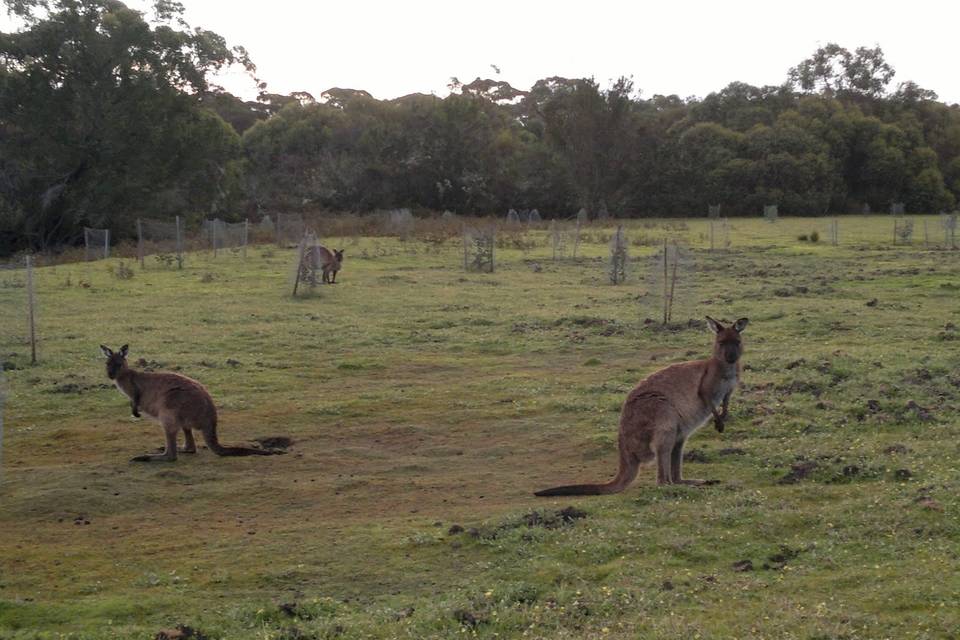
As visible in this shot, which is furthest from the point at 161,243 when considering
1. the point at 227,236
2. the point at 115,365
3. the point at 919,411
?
the point at 919,411

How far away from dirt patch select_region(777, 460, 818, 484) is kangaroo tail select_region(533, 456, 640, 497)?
4.49 ft

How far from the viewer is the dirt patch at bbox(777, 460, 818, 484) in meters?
8.72

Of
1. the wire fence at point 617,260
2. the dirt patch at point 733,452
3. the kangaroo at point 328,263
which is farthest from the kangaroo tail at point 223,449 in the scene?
the wire fence at point 617,260

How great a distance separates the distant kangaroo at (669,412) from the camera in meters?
8.36

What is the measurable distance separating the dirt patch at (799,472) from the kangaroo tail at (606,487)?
53.9 inches

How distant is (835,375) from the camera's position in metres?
12.6

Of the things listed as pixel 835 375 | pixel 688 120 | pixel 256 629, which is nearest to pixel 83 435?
pixel 256 629

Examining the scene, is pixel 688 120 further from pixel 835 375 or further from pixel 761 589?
pixel 761 589

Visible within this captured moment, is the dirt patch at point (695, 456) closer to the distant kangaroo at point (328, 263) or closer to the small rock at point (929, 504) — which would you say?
the small rock at point (929, 504)

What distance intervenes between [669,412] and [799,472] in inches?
55.8

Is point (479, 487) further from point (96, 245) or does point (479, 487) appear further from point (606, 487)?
point (96, 245)

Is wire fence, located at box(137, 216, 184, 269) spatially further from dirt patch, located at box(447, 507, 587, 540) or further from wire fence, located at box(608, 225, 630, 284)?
dirt patch, located at box(447, 507, 587, 540)

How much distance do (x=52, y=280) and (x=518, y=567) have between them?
72.7 feet

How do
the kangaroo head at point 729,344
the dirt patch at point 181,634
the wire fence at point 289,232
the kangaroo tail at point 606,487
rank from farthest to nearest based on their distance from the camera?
the wire fence at point 289,232, the kangaroo head at point 729,344, the kangaroo tail at point 606,487, the dirt patch at point 181,634
